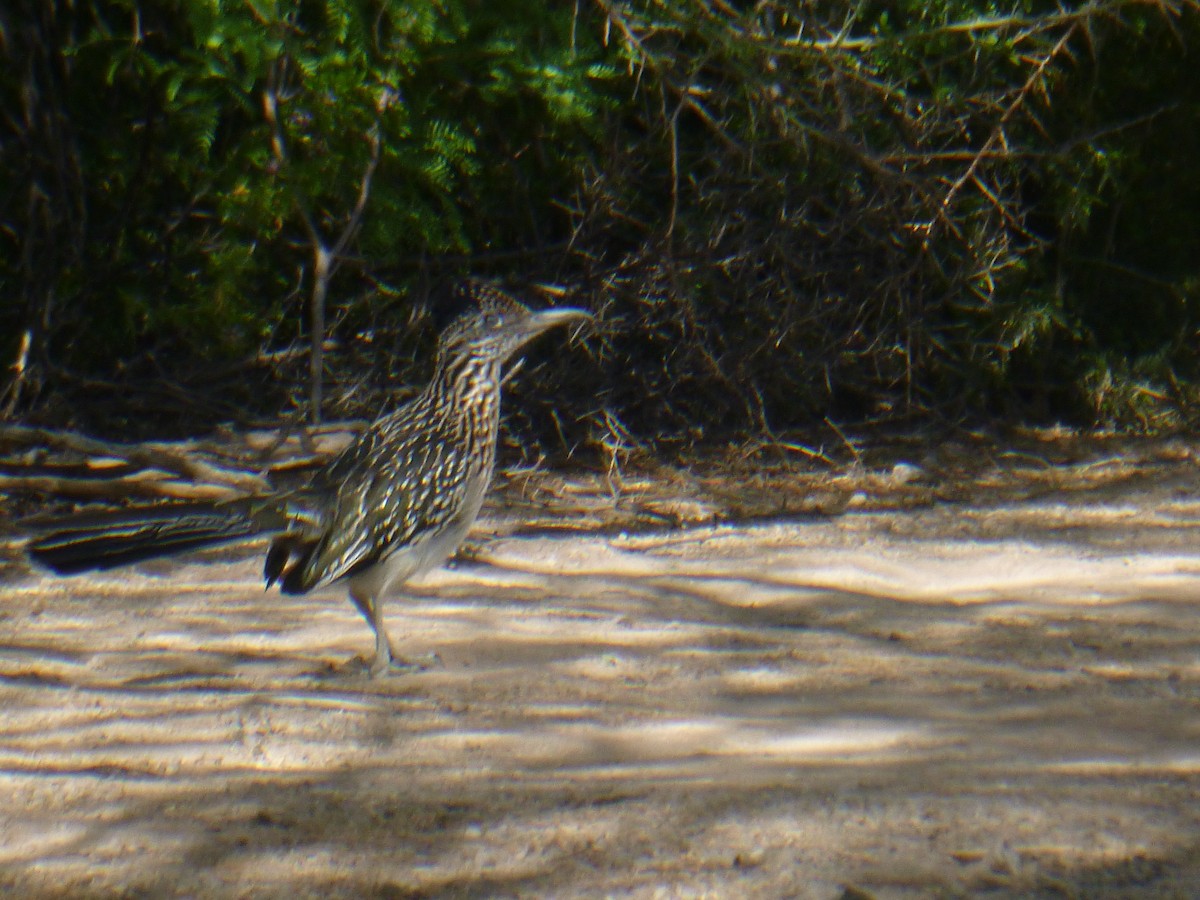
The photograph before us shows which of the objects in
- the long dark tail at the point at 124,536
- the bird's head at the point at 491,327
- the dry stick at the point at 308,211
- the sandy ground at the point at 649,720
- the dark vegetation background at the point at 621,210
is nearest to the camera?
the sandy ground at the point at 649,720

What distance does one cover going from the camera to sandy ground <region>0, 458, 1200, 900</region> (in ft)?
9.69

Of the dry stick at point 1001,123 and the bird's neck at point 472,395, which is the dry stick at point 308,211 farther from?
the dry stick at point 1001,123

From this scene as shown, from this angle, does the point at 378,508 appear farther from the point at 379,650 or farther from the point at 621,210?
the point at 621,210

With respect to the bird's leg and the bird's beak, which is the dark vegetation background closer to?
the bird's beak

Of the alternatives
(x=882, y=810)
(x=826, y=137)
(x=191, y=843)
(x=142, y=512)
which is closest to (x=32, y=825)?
(x=191, y=843)

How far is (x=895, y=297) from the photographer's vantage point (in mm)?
8297

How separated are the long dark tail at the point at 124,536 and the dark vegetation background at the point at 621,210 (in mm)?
2380

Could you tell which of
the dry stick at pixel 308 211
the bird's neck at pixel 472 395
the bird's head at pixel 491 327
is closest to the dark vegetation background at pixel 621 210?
the dry stick at pixel 308 211

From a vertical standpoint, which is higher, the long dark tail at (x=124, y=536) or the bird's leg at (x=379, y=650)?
the long dark tail at (x=124, y=536)

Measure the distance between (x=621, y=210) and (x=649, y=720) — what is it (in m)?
4.39

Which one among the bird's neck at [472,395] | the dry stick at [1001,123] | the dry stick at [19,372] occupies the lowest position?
the dry stick at [19,372]

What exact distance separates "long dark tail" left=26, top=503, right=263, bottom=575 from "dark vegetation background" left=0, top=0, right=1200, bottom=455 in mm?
2380

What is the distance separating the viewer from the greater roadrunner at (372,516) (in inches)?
182

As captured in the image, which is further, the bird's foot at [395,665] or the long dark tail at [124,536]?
the bird's foot at [395,665]
